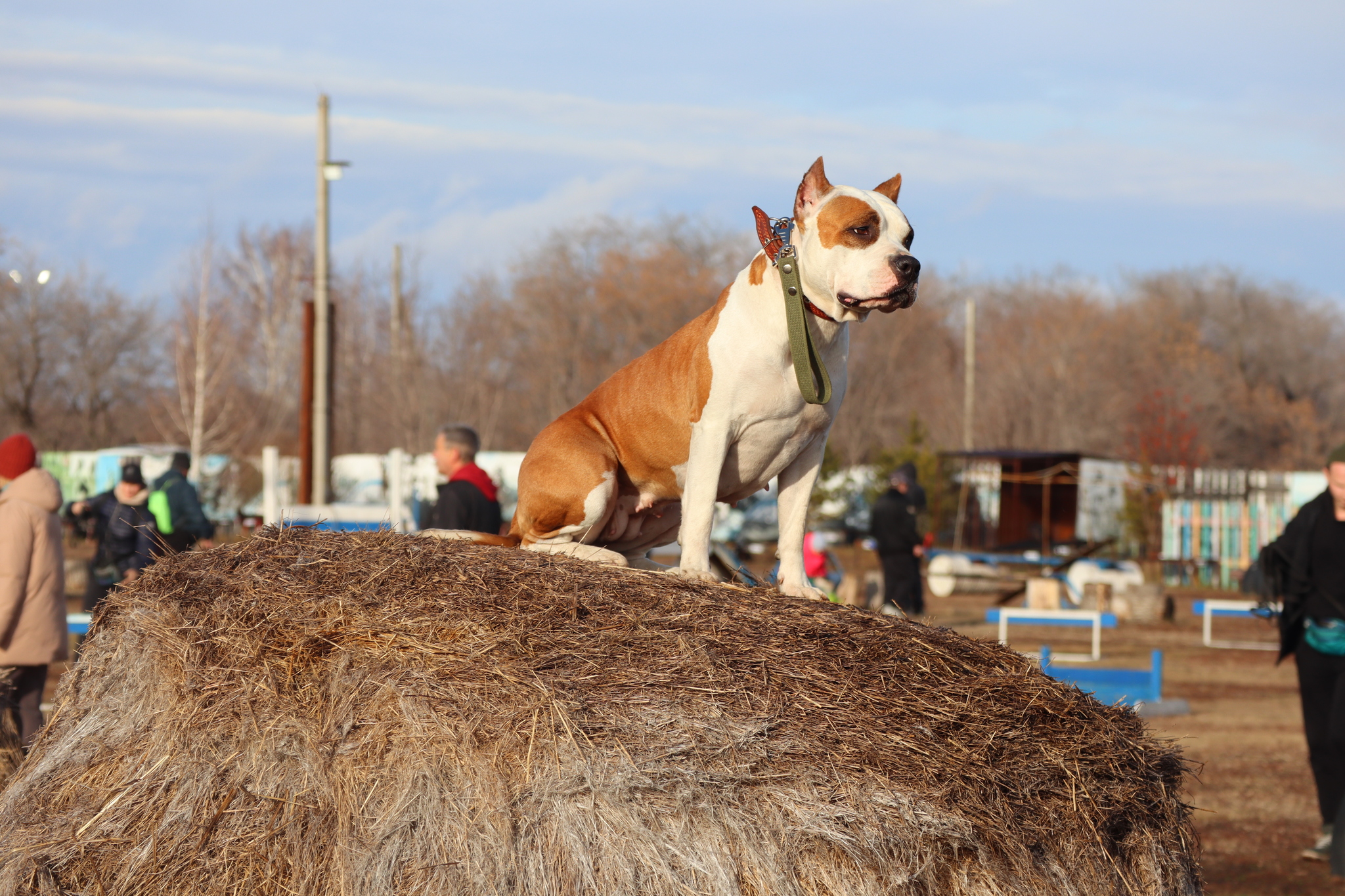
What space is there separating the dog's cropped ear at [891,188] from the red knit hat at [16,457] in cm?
506

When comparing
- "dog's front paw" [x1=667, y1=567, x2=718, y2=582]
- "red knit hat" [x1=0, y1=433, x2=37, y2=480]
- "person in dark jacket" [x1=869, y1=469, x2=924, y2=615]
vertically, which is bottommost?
"person in dark jacket" [x1=869, y1=469, x2=924, y2=615]

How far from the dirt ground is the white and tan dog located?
79cm

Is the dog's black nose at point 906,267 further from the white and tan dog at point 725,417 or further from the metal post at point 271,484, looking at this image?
the metal post at point 271,484

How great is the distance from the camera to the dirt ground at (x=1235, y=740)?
731cm

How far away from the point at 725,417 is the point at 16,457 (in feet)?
15.3

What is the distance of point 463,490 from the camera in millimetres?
7926

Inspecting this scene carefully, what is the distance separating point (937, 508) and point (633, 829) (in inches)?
1164

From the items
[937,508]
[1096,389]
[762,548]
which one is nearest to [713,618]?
[762,548]

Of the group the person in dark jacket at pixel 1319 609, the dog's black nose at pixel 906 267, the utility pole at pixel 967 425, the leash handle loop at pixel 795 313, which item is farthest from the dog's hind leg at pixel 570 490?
the utility pole at pixel 967 425

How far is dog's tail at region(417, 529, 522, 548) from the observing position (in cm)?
454

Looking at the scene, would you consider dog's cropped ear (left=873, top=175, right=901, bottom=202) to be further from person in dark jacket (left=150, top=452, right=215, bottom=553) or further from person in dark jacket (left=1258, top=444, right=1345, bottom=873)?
person in dark jacket (left=150, top=452, right=215, bottom=553)

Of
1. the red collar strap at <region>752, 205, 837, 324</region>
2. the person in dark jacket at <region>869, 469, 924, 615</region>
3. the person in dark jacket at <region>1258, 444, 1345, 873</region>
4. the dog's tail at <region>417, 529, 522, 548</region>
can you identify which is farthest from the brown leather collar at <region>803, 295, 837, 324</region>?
the person in dark jacket at <region>869, 469, 924, 615</region>

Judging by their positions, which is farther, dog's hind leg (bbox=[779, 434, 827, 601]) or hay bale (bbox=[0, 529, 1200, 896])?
dog's hind leg (bbox=[779, 434, 827, 601])

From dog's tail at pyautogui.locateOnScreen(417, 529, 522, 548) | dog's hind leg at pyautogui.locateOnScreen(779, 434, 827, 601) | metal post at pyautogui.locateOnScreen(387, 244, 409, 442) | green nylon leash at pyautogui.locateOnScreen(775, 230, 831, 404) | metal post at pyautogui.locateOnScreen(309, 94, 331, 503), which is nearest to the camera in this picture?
green nylon leash at pyautogui.locateOnScreen(775, 230, 831, 404)
